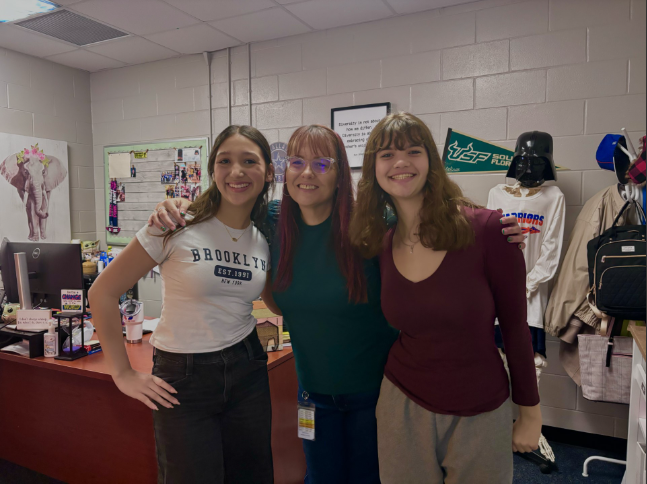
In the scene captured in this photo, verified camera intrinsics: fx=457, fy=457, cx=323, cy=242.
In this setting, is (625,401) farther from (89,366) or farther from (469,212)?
(89,366)

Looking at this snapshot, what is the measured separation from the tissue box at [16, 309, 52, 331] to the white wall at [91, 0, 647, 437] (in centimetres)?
225

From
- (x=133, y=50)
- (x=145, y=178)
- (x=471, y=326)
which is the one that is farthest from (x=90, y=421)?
(x=133, y=50)

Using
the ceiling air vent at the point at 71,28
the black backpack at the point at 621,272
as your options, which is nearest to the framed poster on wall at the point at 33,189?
the ceiling air vent at the point at 71,28

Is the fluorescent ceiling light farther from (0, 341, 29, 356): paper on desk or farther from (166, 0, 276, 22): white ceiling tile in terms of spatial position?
(0, 341, 29, 356): paper on desk

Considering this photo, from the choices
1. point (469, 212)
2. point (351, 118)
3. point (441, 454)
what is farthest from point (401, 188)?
point (351, 118)

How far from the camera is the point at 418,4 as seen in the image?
3129 mm

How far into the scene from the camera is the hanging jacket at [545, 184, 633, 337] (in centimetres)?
260

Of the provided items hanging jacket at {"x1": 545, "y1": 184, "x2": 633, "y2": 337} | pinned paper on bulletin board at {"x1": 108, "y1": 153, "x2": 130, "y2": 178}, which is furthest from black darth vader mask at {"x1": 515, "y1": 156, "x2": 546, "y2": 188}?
pinned paper on bulletin board at {"x1": 108, "y1": 153, "x2": 130, "y2": 178}

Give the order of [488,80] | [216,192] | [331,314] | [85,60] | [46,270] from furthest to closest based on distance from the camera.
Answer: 1. [85,60]
2. [488,80]
3. [46,270]
4. [216,192]
5. [331,314]

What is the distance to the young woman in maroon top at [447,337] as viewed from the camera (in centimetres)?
119

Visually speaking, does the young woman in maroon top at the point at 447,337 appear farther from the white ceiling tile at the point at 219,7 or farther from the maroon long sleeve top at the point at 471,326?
the white ceiling tile at the point at 219,7

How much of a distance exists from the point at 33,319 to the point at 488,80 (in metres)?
3.10

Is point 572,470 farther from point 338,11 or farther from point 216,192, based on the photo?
point 338,11

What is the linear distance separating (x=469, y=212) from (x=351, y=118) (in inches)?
96.3
